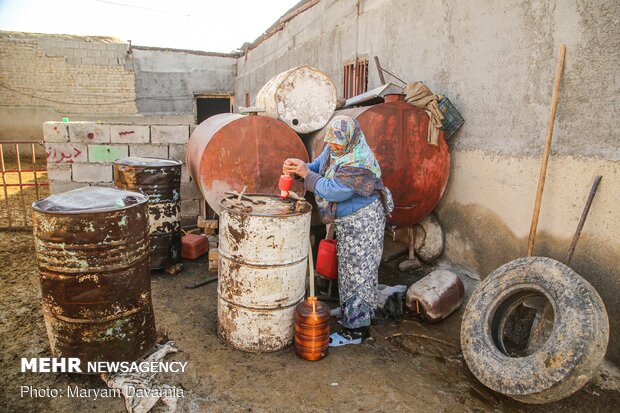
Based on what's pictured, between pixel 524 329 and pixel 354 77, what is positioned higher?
pixel 354 77

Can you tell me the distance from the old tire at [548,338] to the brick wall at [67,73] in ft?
53.6

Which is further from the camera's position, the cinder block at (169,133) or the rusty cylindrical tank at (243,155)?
the cinder block at (169,133)

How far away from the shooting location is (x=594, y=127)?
3.35m

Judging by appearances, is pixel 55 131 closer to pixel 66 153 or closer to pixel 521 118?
pixel 66 153

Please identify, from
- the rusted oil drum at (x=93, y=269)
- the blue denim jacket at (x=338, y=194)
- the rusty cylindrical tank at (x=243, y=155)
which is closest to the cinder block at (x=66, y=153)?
the rusty cylindrical tank at (x=243, y=155)

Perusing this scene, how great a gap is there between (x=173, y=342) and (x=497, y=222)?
11.5ft

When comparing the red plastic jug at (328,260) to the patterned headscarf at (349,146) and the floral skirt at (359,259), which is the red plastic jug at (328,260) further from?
the patterned headscarf at (349,146)

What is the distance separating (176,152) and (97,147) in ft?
3.88

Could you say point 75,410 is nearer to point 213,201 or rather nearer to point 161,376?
point 161,376

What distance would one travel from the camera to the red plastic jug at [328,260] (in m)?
4.23

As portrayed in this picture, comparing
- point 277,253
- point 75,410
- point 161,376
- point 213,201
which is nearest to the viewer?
point 75,410

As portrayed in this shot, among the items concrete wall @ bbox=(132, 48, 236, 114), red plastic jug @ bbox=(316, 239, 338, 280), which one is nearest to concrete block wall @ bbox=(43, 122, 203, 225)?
red plastic jug @ bbox=(316, 239, 338, 280)

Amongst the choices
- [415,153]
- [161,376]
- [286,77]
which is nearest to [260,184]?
A: [286,77]

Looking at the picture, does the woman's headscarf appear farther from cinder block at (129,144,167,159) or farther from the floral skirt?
cinder block at (129,144,167,159)
